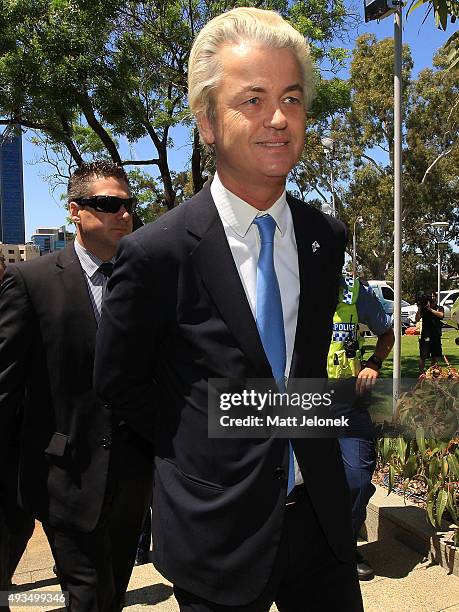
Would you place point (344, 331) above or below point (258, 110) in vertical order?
below

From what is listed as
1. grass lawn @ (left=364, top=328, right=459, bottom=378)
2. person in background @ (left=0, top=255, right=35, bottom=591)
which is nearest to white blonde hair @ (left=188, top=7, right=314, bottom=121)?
person in background @ (left=0, top=255, right=35, bottom=591)

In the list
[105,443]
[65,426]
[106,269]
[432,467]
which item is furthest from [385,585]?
[106,269]

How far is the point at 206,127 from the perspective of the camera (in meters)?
1.67

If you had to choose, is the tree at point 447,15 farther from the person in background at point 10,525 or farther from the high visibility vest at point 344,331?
the person in background at point 10,525

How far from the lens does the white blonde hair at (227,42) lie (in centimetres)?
158

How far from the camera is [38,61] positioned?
10195 millimetres

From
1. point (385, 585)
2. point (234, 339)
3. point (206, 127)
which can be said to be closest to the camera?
point (234, 339)

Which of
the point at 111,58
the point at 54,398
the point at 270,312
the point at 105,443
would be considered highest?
the point at 111,58

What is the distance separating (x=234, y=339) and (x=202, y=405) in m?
0.19

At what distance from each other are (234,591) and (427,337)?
501 inches

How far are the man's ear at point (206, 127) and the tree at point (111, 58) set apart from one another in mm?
9329

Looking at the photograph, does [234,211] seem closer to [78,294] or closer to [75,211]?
[78,294]

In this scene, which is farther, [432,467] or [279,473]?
[432,467]

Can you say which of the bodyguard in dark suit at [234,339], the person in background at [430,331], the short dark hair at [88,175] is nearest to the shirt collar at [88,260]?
the short dark hair at [88,175]
